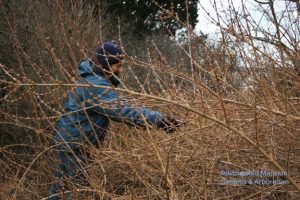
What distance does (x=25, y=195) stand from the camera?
12.6ft

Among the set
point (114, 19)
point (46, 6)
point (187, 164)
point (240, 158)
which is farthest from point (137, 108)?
point (114, 19)

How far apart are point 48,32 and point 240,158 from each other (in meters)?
6.05

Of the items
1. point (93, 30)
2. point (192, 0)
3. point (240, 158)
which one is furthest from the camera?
point (192, 0)

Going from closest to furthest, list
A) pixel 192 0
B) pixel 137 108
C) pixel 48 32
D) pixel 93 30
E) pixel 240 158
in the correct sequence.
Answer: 1. pixel 137 108
2. pixel 240 158
3. pixel 48 32
4. pixel 93 30
5. pixel 192 0

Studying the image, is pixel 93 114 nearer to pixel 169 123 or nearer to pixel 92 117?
pixel 92 117

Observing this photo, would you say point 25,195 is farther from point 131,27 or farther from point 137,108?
point 131,27

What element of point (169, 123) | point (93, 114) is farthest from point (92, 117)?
point (169, 123)

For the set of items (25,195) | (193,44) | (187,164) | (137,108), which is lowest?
(25,195)

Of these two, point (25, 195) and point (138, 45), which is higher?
point (138, 45)

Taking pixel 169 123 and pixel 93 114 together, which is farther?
pixel 93 114

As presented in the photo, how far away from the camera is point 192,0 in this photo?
1453 cm

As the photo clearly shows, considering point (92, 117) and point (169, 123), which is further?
point (92, 117)

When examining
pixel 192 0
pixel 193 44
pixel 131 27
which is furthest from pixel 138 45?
pixel 193 44

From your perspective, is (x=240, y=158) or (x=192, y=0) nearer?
(x=240, y=158)
